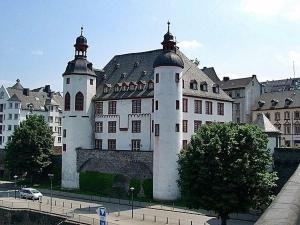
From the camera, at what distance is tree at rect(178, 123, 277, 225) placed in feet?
115

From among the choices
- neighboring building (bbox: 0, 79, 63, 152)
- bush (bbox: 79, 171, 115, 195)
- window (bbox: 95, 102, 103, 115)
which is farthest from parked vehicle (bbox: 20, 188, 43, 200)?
neighboring building (bbox: 0, 79, 63, 152)

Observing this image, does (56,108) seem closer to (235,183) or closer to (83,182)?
(83,182)

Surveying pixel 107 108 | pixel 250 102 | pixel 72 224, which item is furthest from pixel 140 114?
pixel 250 102

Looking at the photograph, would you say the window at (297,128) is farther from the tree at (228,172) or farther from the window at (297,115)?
the tree at (228,172)

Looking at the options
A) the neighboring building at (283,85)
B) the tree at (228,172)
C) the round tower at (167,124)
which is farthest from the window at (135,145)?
the neighboring building at (283,85)

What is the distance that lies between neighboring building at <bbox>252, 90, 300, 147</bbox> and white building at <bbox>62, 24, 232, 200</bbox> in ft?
83.9

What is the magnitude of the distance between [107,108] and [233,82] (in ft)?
132

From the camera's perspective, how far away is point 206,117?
203 feet

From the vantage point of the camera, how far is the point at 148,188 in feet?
181

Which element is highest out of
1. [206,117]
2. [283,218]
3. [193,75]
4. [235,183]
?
[193,75]

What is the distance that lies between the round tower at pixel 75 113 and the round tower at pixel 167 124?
14541 millimetres

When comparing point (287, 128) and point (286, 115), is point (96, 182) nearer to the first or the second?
point (287, 128)

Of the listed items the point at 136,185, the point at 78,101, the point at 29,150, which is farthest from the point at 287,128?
the point at 29,150

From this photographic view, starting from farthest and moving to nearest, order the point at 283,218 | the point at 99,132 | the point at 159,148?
the point at 99,132
the point at 159,148
the point at 283,218
